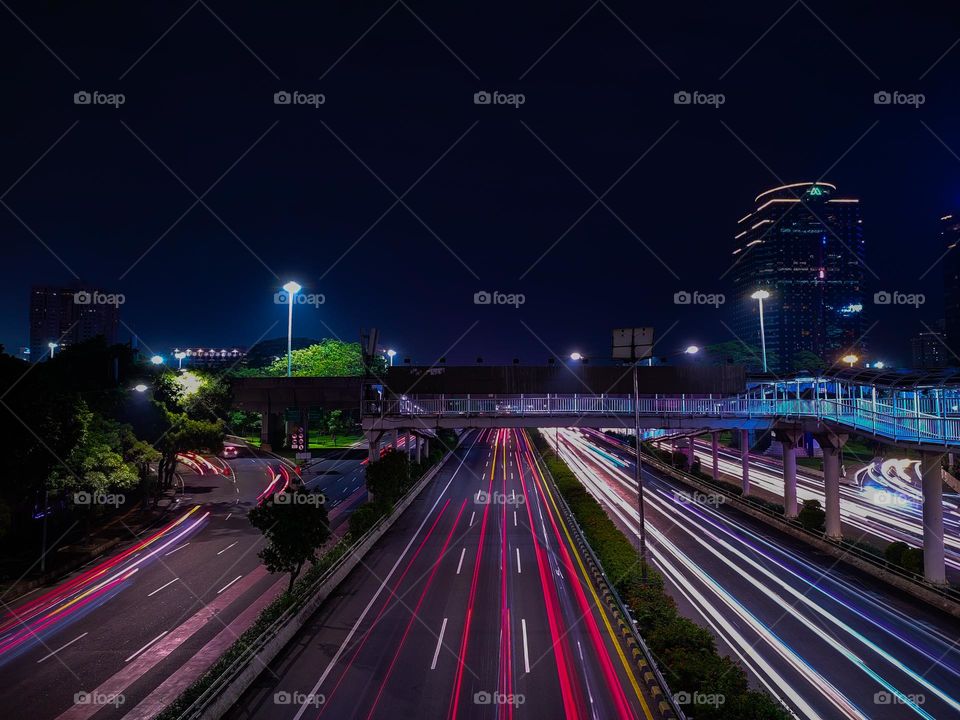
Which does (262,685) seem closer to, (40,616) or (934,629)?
(40,616)

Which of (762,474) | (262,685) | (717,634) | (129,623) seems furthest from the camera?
(762,474)

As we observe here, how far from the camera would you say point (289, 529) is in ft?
64.2

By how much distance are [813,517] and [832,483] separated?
2.78 meters

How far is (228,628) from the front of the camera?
18.8 meters

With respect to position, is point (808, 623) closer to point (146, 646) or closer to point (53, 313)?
point (146, 646)

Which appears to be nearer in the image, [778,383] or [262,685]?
[262,685]

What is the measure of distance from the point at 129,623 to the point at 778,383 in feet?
122

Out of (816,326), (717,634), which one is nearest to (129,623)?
(717,634)
